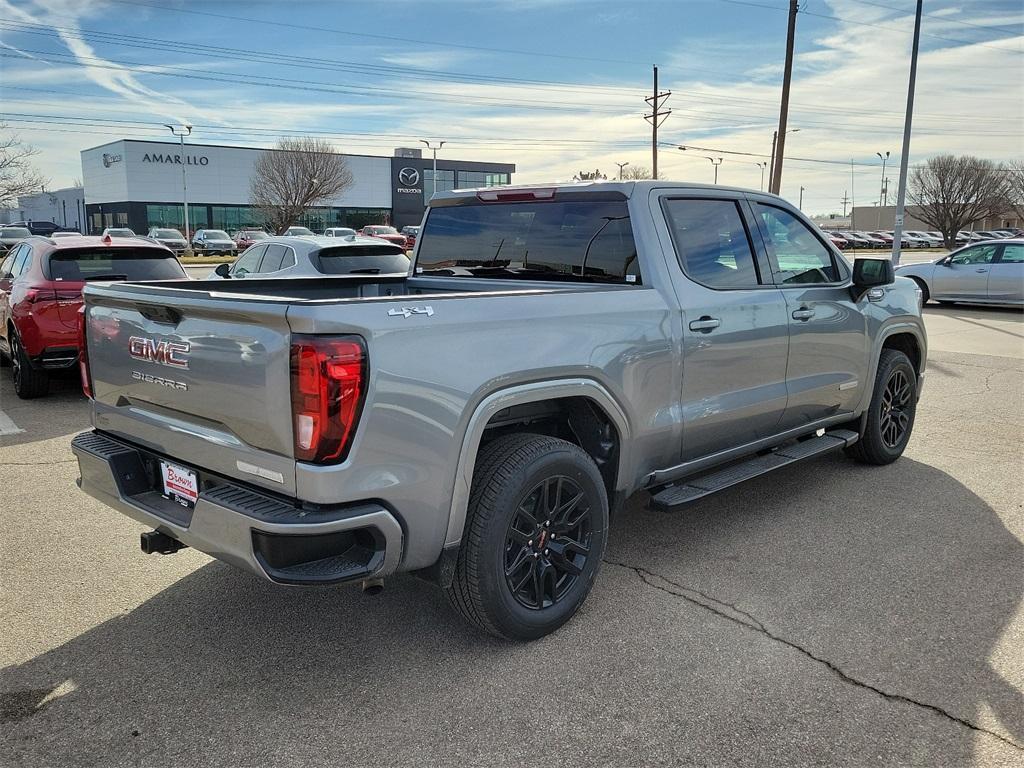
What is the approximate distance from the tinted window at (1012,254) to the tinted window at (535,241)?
52.8 feet

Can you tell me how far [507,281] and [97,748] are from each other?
279cm

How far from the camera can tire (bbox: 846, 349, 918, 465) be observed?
563 centimetres

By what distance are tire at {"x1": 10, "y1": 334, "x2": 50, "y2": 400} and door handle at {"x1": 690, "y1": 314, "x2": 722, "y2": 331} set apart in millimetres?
6873

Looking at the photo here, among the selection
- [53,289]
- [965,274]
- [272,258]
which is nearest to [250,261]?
[272,258]

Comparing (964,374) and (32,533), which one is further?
(964,374)

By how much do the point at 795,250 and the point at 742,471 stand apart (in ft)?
4.76

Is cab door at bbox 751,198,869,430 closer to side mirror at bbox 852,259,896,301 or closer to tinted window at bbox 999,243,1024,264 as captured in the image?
side mirror at bbox 852,259,896,301

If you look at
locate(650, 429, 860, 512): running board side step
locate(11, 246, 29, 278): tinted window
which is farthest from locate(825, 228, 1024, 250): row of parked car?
locate(650, 429, 860, 512): running board side step

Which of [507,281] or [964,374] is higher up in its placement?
[507,281]

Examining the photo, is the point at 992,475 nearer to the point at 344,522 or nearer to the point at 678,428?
the point at 678,428

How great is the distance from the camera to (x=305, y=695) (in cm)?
299

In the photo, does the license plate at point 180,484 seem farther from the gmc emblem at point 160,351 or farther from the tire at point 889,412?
the tire at point 889,412

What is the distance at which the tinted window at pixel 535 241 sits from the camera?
4.05 m

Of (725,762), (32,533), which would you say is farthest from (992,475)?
(32,533)
